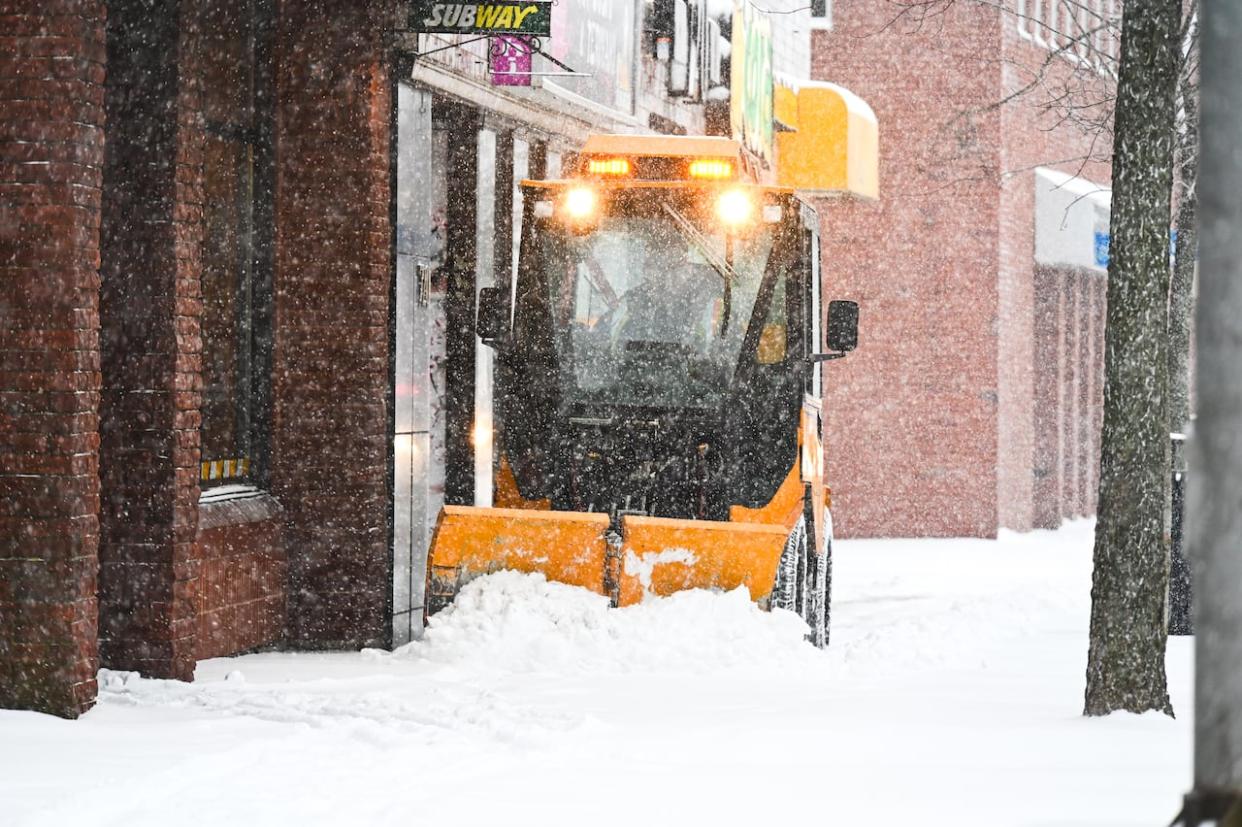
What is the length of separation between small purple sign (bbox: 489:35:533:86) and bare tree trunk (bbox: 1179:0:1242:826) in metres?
10.6


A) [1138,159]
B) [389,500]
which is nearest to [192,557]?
[389,500]

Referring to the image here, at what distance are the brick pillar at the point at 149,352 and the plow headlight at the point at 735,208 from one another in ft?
9.97

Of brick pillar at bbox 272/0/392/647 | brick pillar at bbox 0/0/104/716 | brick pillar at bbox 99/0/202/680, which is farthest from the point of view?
brick pillar at bbox 272/0/392/647

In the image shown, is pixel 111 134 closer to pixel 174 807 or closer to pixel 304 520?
pixel 304 520

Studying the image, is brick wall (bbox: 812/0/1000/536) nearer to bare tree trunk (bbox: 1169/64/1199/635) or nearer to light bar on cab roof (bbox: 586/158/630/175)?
bare tree trunk (bbox: 1169/64/1199/635)

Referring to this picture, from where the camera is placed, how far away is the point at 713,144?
1215cm

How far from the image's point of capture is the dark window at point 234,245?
38.4 ft

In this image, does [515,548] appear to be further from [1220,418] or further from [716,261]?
[1220,418]

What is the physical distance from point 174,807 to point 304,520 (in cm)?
564

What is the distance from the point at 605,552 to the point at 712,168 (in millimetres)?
2431

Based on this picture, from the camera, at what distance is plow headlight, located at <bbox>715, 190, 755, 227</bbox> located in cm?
1162

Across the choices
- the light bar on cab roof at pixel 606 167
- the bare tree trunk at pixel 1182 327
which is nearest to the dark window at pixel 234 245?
the light bar on cab roof at pixel 606 167

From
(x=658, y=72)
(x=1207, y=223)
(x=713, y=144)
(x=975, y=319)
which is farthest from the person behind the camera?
(x=975, y=319)

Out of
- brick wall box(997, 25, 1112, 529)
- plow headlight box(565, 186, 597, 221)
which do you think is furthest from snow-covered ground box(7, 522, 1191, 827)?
brick wall box(997, 25, 1112, 529)
